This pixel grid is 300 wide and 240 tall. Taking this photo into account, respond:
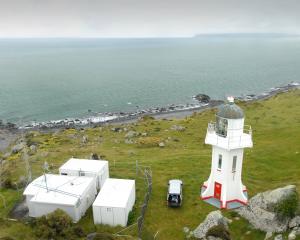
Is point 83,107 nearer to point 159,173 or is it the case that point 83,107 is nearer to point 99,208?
point 159,173

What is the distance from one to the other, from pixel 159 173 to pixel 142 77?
13942 cm

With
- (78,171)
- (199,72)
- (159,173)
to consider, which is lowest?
(199,72)

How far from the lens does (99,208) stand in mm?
28031

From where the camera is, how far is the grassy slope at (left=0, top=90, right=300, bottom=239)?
2880 centimetres

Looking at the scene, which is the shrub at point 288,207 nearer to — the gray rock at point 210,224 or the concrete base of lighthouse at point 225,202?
the gray rock at point 210,224

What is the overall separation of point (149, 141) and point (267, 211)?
32563mm

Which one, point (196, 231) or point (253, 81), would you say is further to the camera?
point (253, 81)

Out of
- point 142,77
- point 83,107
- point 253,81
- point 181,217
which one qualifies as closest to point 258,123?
point 181,217

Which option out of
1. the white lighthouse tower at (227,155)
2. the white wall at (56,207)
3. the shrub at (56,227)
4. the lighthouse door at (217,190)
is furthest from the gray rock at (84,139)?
the lighthouse door at (217,190)

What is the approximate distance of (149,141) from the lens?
186 ft

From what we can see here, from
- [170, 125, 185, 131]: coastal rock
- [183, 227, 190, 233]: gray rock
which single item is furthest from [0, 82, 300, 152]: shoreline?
[183, 227, 190, 233]: gray rock

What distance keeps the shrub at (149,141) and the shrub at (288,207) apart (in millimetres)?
32323

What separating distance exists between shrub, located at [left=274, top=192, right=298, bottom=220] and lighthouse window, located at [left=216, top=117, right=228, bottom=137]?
22.5 feet

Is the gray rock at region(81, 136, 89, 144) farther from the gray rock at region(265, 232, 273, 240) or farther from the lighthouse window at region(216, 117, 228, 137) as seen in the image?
the gray rock at region(265, 232, 273, 240)
